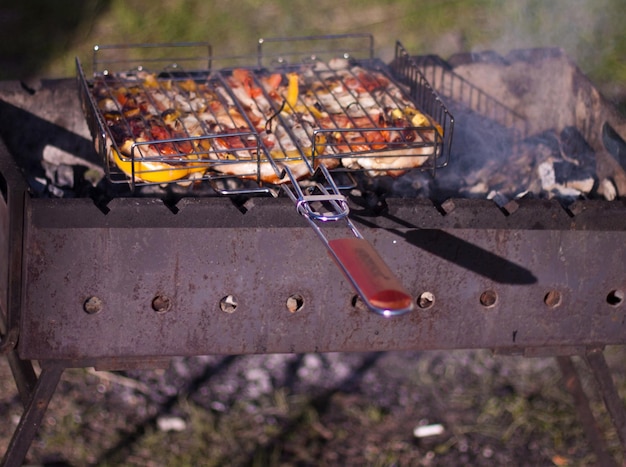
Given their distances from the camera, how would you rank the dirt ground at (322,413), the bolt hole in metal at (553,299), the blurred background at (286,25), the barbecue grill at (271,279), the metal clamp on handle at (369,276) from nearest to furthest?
the metal clamp on handle at (369,276) < the barbecue grill at (271,279) < the bolt hole in metal at (553,299) < the dirt ground at (322,413) < the blurred background at (286,25)

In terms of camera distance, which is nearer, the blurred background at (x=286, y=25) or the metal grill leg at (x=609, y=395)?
the metal grill leg at (x=609, y=395)

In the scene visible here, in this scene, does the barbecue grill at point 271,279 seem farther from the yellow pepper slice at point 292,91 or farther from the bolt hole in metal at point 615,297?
the yellow pepper slice at point 292,91

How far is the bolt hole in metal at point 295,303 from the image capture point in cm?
254

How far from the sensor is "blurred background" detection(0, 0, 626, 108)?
6.12m

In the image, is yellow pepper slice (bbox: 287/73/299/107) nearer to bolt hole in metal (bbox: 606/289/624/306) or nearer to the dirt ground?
bolt hole in metal (bbox: 606/289/624/306)

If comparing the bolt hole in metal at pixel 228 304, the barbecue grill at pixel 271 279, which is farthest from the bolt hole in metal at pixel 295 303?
the bolt hole in metal at pixel 228 304

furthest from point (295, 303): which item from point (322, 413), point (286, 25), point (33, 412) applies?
point (286, 25)

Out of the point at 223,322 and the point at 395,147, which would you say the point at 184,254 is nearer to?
the point at 223,322

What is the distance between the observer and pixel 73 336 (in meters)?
2.48

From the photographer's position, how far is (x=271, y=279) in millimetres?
2496

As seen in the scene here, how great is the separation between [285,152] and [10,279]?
0.93 meters

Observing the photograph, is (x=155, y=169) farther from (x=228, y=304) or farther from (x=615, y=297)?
(x=615, y=297)

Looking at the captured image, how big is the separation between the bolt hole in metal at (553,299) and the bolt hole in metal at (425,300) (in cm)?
35

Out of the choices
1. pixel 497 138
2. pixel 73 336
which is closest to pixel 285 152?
pixel 73 336
